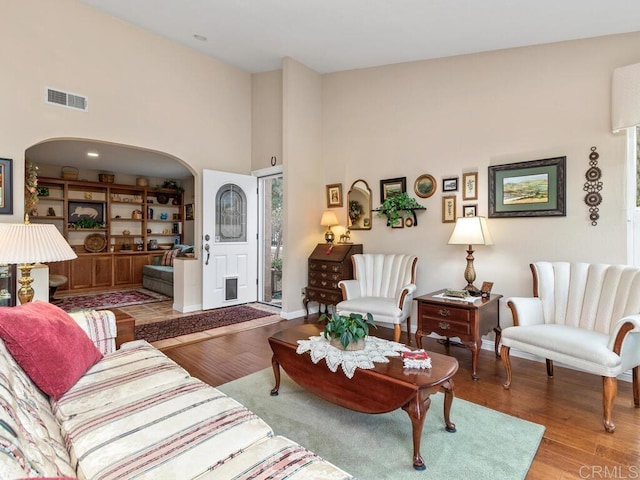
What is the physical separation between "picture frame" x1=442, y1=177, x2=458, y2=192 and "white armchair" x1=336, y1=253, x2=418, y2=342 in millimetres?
844

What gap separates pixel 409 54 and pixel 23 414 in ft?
14.2

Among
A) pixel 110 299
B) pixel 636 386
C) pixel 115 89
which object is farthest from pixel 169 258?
pixel 636 386

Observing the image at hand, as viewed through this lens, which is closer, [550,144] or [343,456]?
[343,456]

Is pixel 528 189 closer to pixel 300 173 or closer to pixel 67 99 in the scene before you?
pixel 300 173

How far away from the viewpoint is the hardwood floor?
181 centimetres

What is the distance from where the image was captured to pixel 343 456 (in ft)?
6.04

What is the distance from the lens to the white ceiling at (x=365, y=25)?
2.79 m

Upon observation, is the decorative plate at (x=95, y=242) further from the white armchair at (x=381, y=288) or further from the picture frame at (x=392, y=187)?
→ the picture frame at (x=392, y=187)

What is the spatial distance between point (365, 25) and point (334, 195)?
2102 millimetres

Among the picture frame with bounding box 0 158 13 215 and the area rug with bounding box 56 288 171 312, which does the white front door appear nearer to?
the area rug with bounding box 56 288 171 312

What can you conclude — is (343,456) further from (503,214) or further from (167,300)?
(167,300)

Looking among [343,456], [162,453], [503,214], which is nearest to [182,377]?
[162,453]

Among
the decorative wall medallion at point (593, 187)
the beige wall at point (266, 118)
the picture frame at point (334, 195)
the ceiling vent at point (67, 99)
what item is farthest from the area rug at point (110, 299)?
the decorative wall medallion at point (593, 187)

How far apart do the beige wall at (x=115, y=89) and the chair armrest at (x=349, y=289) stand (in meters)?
2.62
